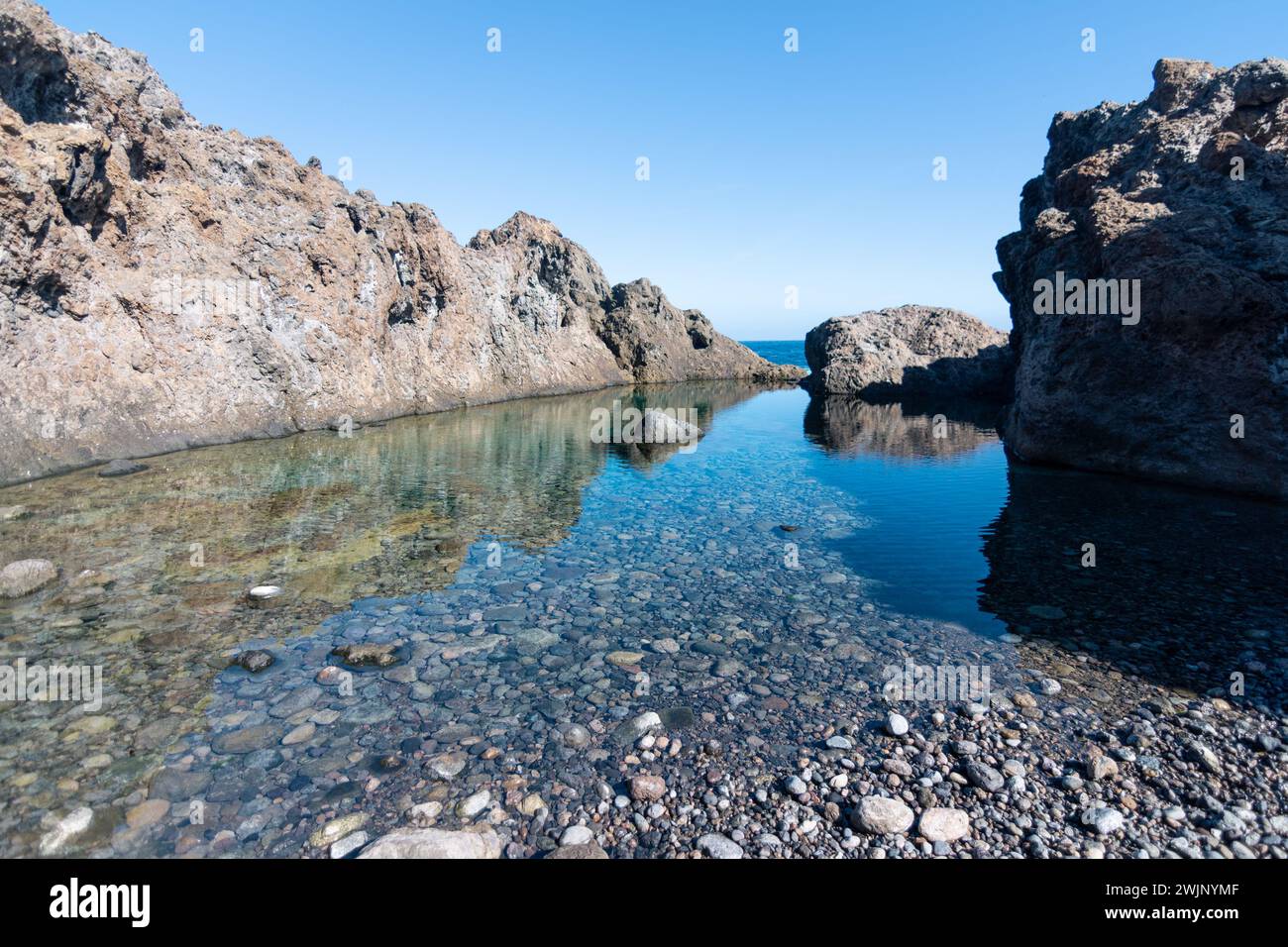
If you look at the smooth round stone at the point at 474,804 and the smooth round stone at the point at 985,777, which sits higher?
the smooth round stone at the point at 985,777

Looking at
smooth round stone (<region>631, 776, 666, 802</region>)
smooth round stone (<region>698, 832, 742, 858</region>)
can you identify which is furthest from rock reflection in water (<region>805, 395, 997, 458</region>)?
smooth round stone (<region>698, 832, 742, 858</region>)

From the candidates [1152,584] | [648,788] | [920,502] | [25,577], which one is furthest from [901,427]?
[25,577]

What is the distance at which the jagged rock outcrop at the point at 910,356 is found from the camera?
192 feet

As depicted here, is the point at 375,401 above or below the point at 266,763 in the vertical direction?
above

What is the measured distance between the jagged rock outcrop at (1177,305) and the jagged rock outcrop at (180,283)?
31.9m

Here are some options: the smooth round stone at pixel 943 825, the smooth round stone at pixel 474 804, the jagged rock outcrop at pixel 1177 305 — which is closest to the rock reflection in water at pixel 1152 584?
the jagged rock outcrop at pixel 1177 305

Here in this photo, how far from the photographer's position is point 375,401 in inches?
1475

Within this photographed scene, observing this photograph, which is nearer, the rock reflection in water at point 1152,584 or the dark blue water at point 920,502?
the rock reflection in water at point 1152,584

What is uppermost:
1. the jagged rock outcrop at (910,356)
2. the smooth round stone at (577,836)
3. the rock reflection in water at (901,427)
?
the jagged rock outcrop at (910,356)

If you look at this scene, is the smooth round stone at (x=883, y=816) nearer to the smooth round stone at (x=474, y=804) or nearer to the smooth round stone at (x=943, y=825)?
the smooth round stone at (x=943, y=825)
